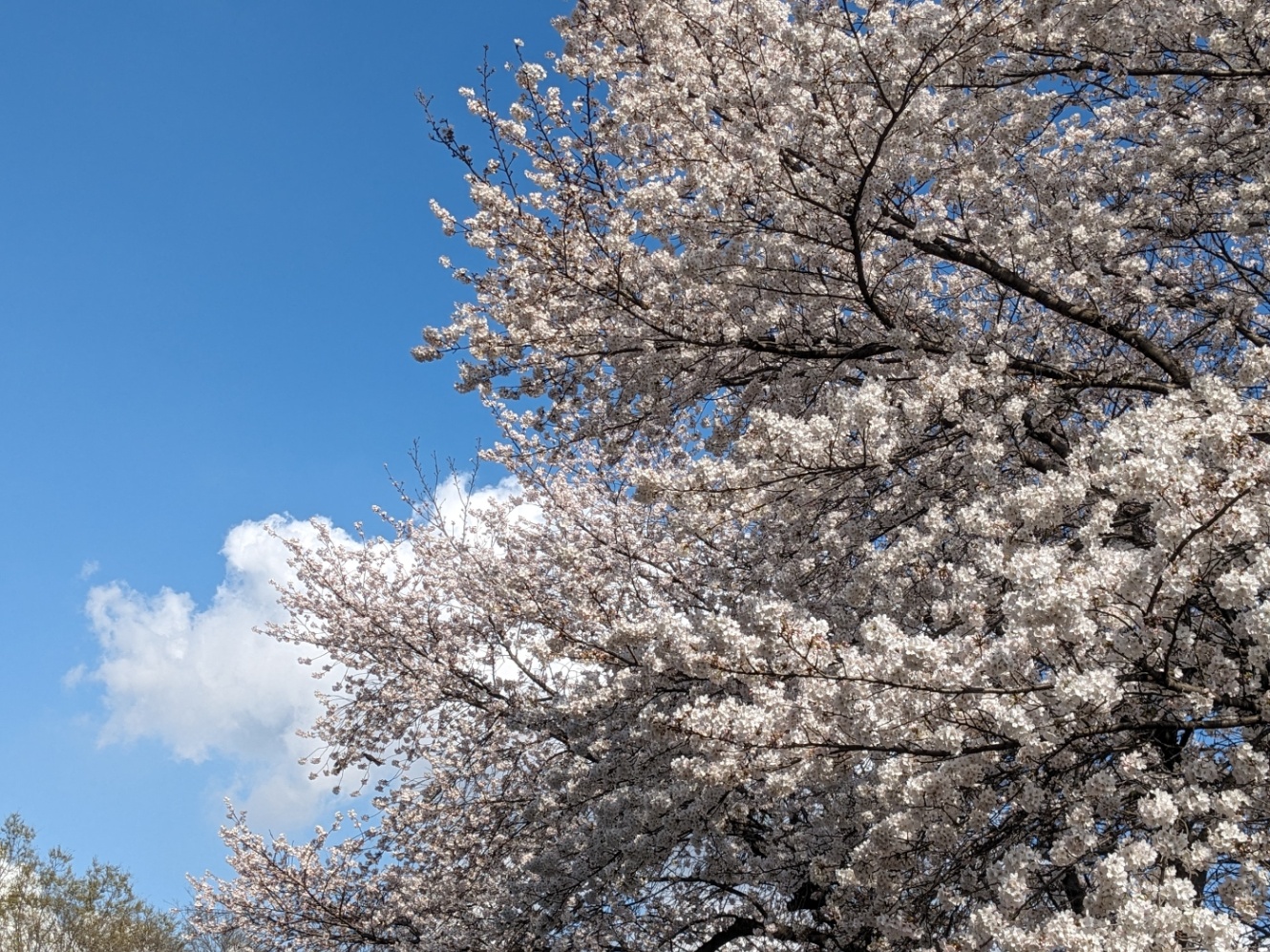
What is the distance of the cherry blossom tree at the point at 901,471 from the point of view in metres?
4.26

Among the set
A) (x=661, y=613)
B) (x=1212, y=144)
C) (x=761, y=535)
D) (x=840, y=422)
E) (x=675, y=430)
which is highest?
(x=675, y=430)

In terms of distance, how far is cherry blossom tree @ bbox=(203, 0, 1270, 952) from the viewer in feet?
14.0

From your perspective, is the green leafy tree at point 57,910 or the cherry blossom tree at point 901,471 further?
the green leafy tree at point 57,910

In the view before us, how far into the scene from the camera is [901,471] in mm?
7047

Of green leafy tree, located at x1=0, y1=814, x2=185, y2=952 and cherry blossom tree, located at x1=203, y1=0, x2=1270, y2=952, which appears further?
green leafy tree, located at x1=0, y1=814, x2=185, y2=952

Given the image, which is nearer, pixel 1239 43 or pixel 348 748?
pixel 1239 43

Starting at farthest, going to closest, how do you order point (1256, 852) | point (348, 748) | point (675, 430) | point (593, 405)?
point (348, 748) → point (675, 430) → point (593, 405) → point (1256, 852)

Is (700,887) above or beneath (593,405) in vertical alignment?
beneath

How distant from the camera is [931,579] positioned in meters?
5.79

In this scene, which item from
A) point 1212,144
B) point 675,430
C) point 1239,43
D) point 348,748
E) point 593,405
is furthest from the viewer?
point 348,748

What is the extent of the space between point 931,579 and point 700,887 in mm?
5392

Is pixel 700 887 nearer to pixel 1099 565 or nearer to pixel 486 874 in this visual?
pixel 486 874

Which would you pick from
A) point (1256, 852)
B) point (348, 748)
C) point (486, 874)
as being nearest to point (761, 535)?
point (1256, 852)

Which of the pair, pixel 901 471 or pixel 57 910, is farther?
pixel 57 910
